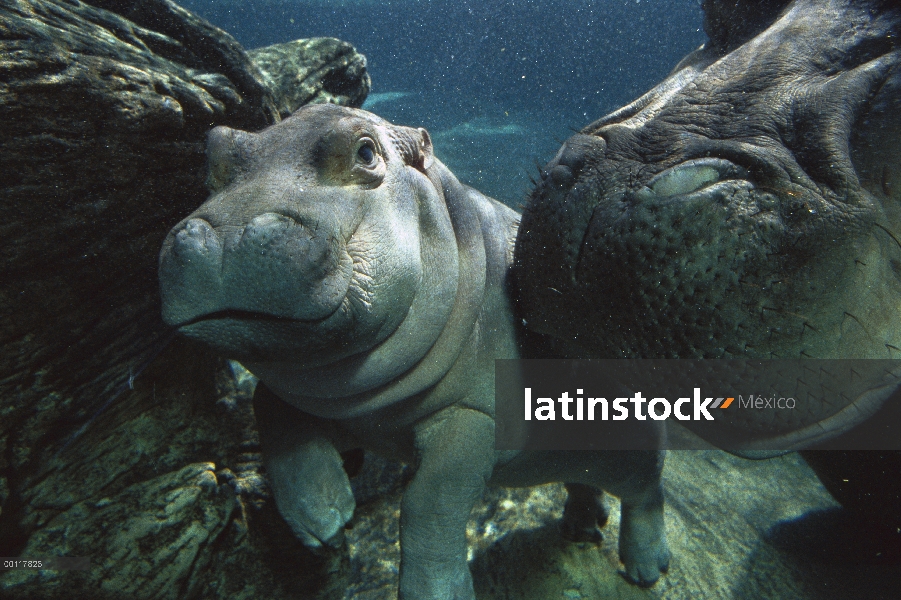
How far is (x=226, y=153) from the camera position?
178cm

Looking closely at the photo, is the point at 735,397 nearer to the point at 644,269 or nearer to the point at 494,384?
the point at 644,269

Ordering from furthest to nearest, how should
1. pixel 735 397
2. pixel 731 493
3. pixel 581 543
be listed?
pixel 731 493 → pixel 581 543 → pixel 735 397

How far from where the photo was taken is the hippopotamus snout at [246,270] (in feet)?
4.60

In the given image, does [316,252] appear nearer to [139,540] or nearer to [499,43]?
[139,540]

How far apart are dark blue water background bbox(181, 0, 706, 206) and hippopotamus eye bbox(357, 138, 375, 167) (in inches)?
740

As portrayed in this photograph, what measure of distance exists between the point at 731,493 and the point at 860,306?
3542 millimetres

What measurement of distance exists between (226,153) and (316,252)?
677 millimetres

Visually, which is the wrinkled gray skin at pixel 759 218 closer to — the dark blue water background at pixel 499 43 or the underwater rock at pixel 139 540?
the underwater rock at pixel 139 540

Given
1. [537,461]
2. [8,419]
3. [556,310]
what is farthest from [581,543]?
[8,419]

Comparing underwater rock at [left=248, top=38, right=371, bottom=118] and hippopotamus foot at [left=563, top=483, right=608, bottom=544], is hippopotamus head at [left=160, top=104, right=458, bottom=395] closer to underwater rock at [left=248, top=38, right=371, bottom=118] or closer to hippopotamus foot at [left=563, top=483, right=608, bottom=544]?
hippopotamus foot at [left=563, top=483, right=608, bottom=544]

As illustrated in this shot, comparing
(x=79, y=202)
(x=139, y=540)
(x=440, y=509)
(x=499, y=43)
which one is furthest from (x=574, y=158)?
(x=499, y=43)

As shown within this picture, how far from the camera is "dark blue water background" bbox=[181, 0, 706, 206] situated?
2578 cm

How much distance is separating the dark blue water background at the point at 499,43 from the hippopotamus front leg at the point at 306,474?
18.9 meters

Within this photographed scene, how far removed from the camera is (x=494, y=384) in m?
2.25
